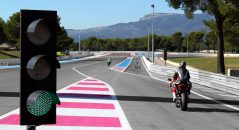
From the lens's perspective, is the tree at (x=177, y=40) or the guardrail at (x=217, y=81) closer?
the guardrail at (x=217, y=81)

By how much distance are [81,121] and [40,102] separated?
265 inches

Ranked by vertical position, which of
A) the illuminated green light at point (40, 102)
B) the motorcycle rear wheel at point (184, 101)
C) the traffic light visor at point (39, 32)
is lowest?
the motorcycle rear wheel at point (184, 101)

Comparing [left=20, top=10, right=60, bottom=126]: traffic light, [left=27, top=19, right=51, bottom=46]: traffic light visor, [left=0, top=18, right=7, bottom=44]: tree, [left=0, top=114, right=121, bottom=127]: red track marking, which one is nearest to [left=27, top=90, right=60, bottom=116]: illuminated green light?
[left=20, top=10, right=60, bottom=126]: traffic light

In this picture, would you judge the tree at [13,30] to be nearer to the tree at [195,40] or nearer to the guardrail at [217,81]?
the tree at [195,40]

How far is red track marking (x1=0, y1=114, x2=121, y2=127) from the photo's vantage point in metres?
9.42

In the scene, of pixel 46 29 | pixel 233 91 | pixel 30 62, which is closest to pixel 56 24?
pixel 46 29

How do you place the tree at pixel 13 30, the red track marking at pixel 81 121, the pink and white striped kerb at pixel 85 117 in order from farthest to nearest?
the tree at pixel 13 30 < the red track marking at pixel 81 121 < the pink and white striped kerb at pixel 85 117

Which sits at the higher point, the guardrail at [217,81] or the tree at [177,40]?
the tree at [177,40]

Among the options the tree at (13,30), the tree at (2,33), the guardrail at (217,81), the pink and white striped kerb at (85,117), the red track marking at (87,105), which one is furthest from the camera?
the tree at (2,33)

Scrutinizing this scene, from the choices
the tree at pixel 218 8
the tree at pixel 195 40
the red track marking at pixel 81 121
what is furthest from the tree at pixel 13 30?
the red track marking at pixel 81 121

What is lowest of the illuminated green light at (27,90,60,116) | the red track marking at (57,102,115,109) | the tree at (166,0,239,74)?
the red track marking at (57,102,115,109)

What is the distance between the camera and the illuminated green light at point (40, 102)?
3230 millimetres

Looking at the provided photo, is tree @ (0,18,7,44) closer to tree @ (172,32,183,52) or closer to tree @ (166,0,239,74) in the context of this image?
tree @ (172,32,183,52)

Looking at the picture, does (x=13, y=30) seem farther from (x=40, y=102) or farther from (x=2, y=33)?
(x=40, y=102)
